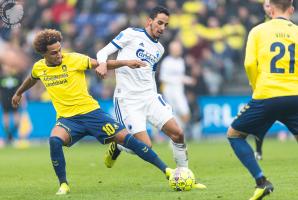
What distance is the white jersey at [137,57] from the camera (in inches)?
462

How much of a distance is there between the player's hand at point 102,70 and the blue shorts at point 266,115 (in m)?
2.19

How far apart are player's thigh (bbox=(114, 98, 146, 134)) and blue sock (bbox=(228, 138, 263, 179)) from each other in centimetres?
308

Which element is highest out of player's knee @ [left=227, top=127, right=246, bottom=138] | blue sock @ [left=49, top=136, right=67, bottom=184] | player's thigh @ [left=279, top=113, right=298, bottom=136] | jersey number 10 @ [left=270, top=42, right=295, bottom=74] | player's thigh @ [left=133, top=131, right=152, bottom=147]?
jersey number 10 @ [left=270, top=42, right=295, bottom=74]

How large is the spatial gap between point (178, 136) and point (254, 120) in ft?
9.38

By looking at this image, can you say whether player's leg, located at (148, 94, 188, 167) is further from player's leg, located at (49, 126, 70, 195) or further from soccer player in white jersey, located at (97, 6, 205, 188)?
player's leg, located at (49, 126, 70, 195)

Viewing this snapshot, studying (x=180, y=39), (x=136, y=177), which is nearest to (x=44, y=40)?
(x=136, y=177)

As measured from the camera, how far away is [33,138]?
76.9 feet

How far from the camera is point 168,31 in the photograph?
25.3m

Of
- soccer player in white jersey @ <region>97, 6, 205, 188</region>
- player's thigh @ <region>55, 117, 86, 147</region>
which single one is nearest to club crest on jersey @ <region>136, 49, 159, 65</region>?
soccer player in white jersey @ <region>97, 6, 205, 188</region>

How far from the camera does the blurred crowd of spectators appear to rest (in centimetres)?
2473

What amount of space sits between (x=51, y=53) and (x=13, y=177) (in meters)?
3.41

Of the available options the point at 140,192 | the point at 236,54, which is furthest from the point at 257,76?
the point at 236,54

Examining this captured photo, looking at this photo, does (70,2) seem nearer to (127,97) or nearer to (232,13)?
(232,13)

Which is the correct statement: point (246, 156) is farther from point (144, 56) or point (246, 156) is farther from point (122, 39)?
point (122, 39)
